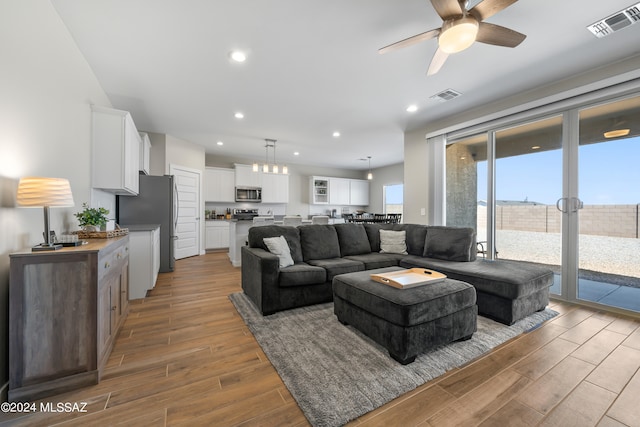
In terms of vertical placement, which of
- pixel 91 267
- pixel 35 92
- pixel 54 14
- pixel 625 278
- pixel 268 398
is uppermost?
pixel 54 14

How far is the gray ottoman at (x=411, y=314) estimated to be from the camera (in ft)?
5.97

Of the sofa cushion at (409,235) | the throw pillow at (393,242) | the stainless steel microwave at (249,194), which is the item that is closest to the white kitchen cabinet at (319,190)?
the stainless steel microwave at (249,194)

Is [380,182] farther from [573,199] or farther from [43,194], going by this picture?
[43,194]

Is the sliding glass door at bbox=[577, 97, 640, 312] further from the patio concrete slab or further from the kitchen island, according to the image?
the kitchen island

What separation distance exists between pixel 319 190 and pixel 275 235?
5491mm

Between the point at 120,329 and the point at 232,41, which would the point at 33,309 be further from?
the point at 232,41

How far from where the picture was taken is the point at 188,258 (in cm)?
586

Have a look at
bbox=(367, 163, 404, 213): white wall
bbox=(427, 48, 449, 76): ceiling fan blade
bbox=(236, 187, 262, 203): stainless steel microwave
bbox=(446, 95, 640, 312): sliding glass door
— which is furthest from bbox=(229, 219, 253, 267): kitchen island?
bbox=(367, 163, 404, 213): white wall

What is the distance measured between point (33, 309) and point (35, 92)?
1.55 meters

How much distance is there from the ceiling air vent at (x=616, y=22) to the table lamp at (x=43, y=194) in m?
4.32

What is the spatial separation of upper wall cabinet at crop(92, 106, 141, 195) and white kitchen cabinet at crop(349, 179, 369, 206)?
698 cm

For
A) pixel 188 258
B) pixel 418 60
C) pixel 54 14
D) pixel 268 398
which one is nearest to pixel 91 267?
pixel 268 398

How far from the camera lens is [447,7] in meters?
1.72

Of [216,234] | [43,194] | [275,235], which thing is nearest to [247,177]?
[216,234]
